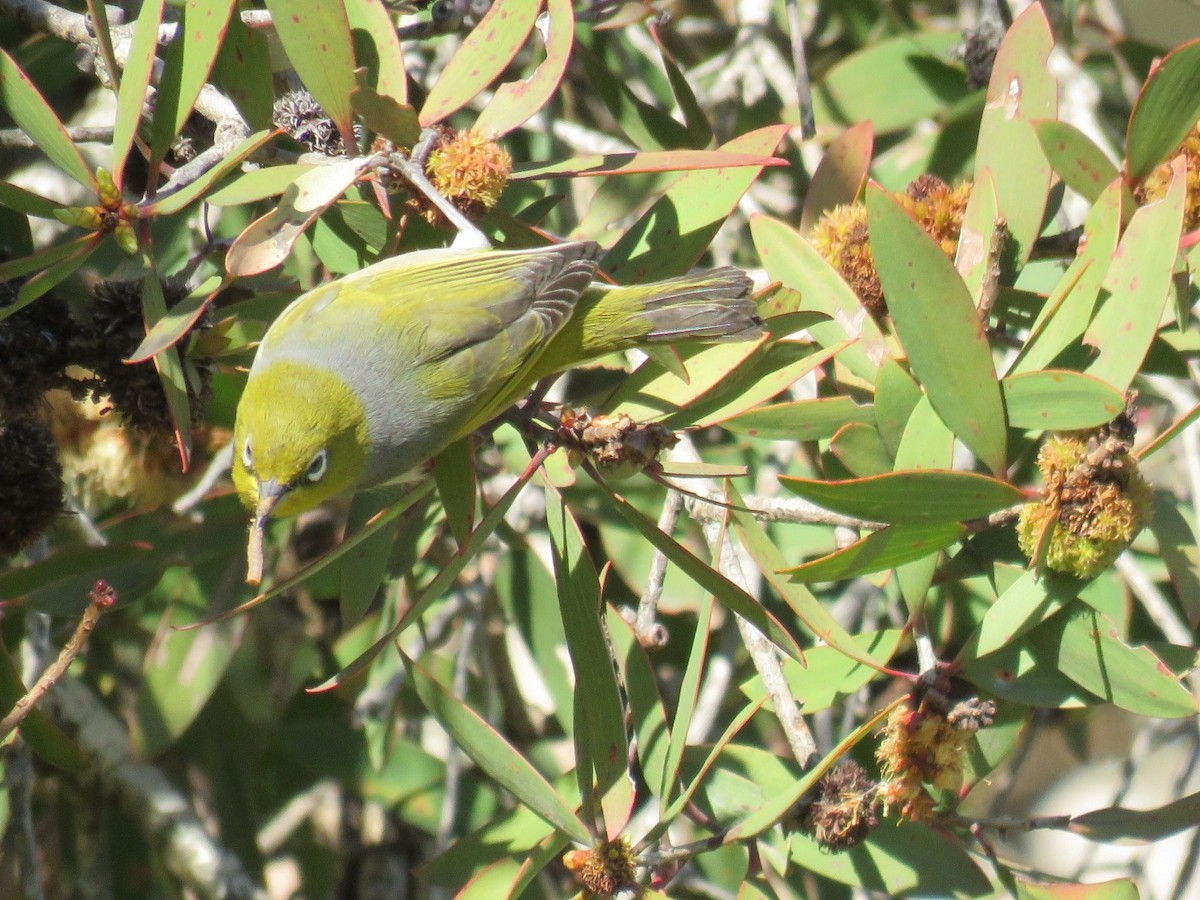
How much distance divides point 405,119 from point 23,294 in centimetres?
60

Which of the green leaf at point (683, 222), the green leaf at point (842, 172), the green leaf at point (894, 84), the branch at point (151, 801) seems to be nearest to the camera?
the green leaf at point (683, 222)

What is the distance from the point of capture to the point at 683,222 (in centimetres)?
195

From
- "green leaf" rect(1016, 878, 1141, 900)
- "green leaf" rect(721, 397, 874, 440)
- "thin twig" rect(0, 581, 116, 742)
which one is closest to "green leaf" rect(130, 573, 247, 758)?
"thin twig" rect(0, 581, 116, 742)

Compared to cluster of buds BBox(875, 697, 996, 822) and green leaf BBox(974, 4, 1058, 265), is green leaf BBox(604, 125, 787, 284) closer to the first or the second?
green leaf BBox(974, 4, 1058, 265)

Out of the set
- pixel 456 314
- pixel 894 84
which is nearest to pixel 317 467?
pixel 456 314

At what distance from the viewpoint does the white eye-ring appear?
6.75 feet

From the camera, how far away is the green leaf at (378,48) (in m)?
1.82

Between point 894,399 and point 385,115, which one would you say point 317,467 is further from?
point 894,399

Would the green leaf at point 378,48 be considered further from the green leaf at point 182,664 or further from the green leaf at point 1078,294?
the green leaf at point 182,664

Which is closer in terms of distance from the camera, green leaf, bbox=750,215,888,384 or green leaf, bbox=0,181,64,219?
green leaf, bbox=0,181,64,219

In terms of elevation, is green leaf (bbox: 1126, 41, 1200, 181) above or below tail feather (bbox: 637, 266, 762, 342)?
above

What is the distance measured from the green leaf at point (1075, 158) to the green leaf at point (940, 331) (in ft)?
1.25

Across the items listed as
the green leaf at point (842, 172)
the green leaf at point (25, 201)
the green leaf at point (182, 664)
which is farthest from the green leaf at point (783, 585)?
the green leaf at point (182, 664)

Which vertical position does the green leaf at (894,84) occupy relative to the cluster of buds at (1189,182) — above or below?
below
